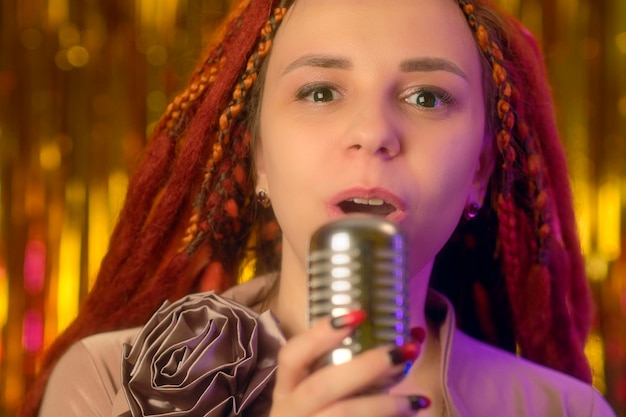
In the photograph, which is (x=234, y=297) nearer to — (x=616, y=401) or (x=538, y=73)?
(x=538, y=73)

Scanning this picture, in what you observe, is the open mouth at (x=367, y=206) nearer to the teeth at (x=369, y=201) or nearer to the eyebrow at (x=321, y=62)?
the teeth at (x=369, y=201)

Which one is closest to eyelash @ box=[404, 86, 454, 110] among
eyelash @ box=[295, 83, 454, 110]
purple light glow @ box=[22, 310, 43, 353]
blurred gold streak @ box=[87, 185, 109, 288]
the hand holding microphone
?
eyelash @ box=[295, 83, 454, 110]

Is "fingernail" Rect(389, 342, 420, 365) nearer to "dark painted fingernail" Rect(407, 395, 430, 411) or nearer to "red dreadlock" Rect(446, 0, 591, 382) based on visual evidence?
"dark painted fingernail" Rect(407, 395, 430, 411)

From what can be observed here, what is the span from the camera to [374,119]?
0.93 meters

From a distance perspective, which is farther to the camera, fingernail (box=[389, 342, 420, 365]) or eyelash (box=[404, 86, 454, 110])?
eyelash (box=[404, 86, 454, 110])

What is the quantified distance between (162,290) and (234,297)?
0.10 meters

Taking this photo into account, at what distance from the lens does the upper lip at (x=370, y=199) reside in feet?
2.94

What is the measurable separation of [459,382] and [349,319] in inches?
21.9

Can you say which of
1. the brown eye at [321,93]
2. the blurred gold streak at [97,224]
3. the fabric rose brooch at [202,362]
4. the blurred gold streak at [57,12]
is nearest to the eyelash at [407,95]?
the brown eye at [321,93]

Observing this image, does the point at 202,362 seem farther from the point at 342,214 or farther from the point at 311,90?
the point at 311,90

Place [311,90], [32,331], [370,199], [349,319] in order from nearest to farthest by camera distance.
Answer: [349,319] < [370,199] < [311,90] < [32,331]

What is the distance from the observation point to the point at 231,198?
1.19m

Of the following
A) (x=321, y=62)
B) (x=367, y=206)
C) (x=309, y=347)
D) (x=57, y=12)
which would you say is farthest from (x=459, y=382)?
(x=57, y=12)

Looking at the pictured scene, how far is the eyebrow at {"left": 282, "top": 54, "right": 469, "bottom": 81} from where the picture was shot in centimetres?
98
